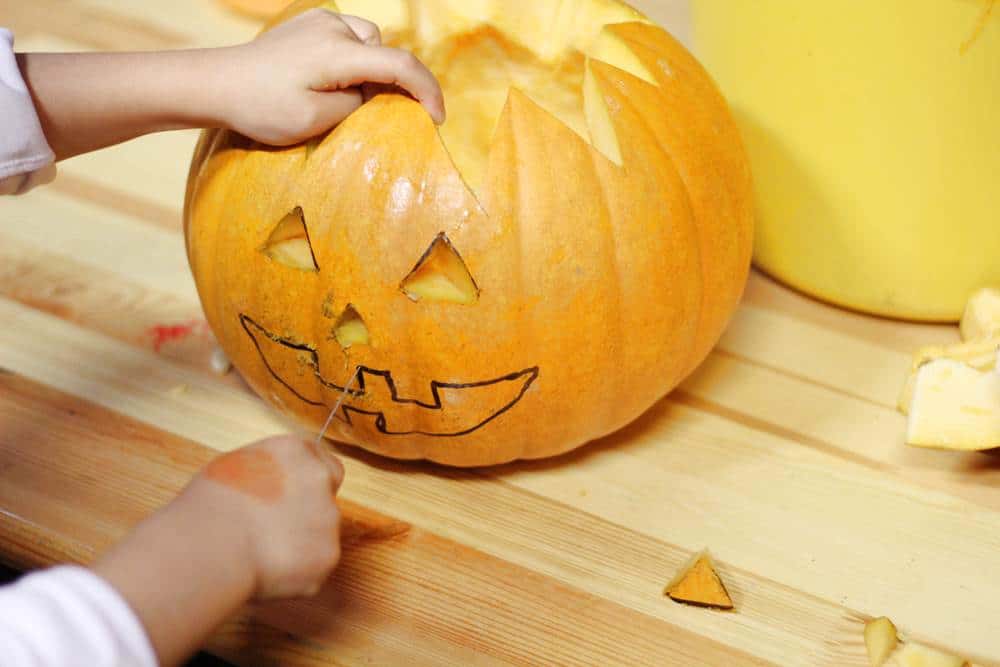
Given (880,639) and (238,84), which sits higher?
(238,84)

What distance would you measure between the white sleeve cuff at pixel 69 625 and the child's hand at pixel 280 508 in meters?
0.08

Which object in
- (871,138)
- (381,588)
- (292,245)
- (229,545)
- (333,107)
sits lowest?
(381,588)

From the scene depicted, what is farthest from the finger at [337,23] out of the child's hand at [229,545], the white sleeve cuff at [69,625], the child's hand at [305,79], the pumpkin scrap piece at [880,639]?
the pumpkin scrap piece at [880,639]

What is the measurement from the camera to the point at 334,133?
0.84 meters

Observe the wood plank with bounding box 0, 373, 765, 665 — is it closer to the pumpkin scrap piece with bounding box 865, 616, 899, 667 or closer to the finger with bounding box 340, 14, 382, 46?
the pumpkin scrap piece with bounding box 865, 616, 899, 667

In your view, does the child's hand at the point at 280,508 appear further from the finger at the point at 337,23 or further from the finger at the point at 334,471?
the finger at the point at 337,23

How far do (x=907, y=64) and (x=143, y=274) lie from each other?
2.46 ft

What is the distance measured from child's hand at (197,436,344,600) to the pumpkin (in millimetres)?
153

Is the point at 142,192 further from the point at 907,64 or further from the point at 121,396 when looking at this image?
the point at 907,64

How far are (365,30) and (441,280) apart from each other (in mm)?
209

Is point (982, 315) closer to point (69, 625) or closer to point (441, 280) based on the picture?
point (441, 280)

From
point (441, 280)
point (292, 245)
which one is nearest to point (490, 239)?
point (441, 280)

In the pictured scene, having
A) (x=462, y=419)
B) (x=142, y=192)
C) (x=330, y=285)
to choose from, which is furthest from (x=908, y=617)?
(x=142, y=192)

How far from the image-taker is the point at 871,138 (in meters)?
1.05
